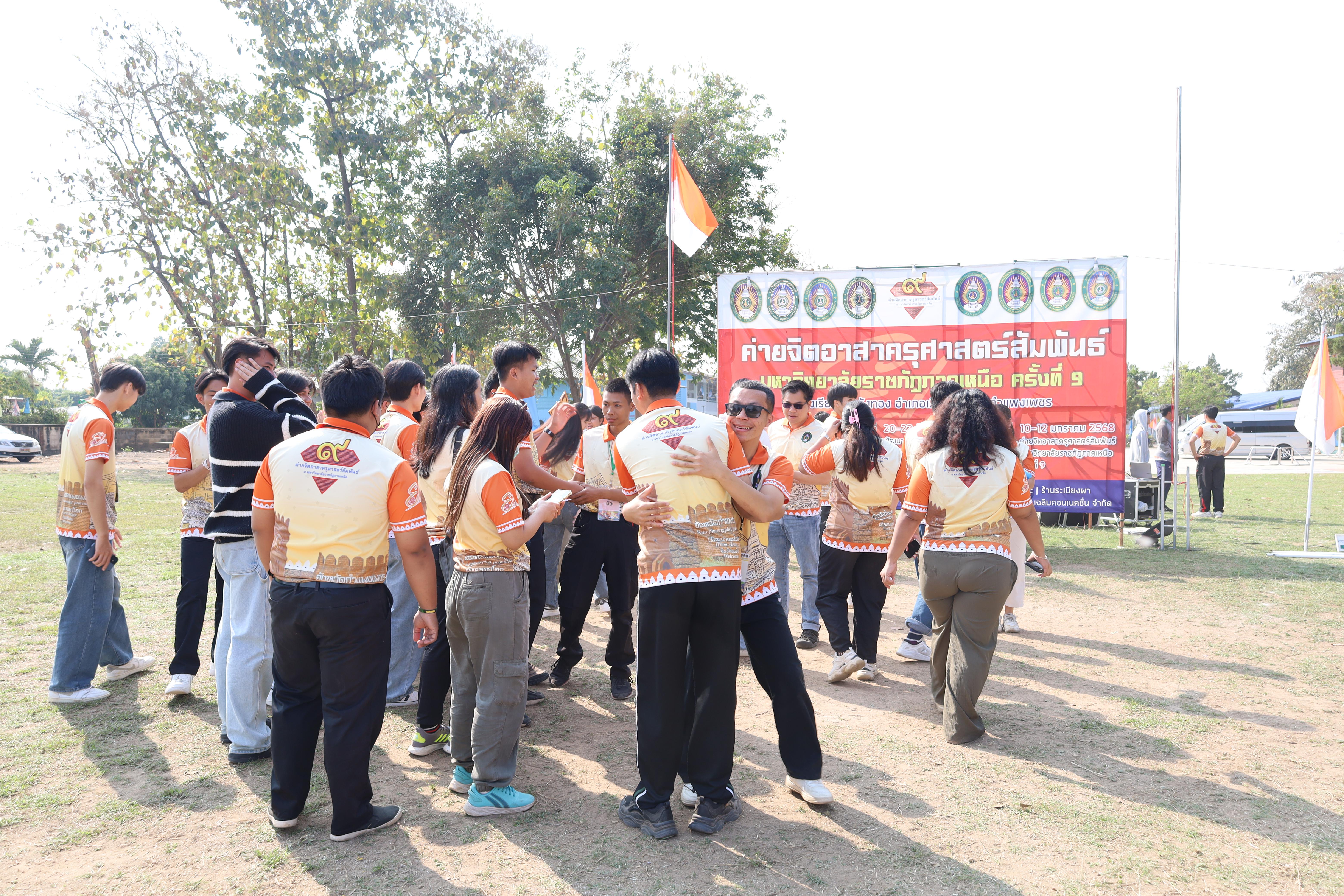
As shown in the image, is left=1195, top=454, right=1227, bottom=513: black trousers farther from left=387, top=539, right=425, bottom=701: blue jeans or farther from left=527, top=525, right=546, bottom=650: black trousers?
left=387, top=539, right=425, bottom=701: blue jeans

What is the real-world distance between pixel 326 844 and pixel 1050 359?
900 cm

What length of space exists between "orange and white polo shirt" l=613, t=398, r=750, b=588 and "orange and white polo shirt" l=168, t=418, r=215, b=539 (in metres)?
3.13

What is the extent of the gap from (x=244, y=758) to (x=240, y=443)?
154 centimetres

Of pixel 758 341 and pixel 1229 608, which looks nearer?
pixel 1229 608

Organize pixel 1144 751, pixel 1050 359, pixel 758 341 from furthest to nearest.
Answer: pixel 758 341 → pixel 1050 359 → pixel 1144 751

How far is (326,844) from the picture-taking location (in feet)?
10.4

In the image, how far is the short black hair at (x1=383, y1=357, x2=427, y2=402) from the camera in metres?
4.64

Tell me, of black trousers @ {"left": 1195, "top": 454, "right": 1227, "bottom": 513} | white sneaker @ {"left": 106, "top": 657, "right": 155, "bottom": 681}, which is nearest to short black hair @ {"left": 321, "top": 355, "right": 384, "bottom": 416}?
white sneaker @ {"left": 106, "top": 657, "right": 155, "bottom": 681}

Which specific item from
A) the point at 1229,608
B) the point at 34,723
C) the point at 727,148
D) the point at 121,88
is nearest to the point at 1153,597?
the point at 1229,608

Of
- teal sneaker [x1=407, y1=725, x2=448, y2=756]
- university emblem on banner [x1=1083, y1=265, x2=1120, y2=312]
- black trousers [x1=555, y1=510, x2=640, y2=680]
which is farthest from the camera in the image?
university emblem on banner [x1=1083, y1=265, x2=1120, y2=312]

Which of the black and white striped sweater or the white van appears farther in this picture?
the white van

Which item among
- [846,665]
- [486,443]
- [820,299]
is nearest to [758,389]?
[486,443]

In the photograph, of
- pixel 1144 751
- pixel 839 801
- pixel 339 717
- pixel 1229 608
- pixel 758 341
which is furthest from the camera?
pixel 758 341

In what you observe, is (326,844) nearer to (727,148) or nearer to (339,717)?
(339,717)
